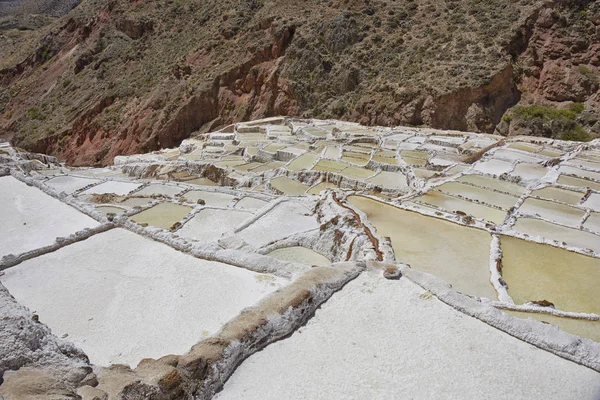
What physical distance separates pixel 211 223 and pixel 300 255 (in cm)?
278

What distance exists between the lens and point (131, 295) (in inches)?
263

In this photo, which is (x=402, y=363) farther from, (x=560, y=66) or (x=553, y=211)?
(x=560, y=66)

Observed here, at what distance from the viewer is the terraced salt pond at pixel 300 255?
8589mm

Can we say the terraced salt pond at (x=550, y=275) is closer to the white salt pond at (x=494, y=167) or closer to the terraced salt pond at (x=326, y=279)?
the terraced salt pond at (x=326, y=279)

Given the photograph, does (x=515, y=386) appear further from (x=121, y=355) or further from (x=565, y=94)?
(x=565, y=94)

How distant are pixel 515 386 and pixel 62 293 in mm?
6788

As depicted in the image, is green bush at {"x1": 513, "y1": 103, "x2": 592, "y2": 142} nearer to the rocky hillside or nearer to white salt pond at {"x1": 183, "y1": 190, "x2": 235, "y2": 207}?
the rocky hillside

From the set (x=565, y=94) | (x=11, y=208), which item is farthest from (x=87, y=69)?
(x=565, y=94)

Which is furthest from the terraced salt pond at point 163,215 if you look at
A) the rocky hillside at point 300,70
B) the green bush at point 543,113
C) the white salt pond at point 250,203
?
the green bush at point 543,113

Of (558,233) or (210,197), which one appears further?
(210,197)

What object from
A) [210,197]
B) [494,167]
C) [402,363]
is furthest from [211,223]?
[494,167]

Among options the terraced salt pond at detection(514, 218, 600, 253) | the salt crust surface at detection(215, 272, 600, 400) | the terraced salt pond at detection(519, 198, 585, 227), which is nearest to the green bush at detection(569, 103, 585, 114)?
the terraced salt pond at detection(519, 198, 585, 227)

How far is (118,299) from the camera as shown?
21.6ft

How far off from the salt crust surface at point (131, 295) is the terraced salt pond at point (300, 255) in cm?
157
